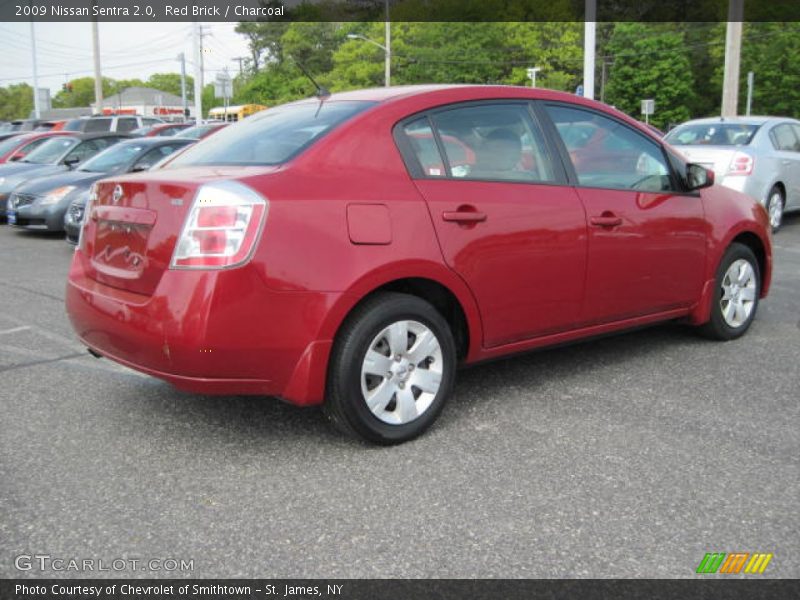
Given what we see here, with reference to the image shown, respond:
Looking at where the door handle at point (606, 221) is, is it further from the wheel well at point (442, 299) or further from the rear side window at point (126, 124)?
the rear side window at point (126, 124)

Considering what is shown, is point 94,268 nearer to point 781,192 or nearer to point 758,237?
point 758,237

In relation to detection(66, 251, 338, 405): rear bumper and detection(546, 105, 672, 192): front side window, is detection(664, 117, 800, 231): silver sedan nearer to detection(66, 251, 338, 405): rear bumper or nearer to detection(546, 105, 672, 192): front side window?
detection(546, 105, 672, 192): front side window

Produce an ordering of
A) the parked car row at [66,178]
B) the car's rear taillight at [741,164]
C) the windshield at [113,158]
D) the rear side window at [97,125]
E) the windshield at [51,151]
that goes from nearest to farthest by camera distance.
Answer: the car's rear taillight at [741,164] → the parked car row at [66,178] → the windshield at [113,158] → the windshield at [51,151] → the rear side window at [97,125]

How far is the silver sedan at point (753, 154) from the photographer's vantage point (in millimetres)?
10406

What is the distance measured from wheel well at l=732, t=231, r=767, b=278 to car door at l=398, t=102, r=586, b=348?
1.80m

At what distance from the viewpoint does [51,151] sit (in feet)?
A: 47.3

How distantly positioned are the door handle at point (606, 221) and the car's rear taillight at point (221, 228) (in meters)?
1.91

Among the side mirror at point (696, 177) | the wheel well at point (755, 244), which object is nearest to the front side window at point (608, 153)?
the side mirror at point (696, 177)

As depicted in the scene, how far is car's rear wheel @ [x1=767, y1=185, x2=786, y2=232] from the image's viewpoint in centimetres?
1084

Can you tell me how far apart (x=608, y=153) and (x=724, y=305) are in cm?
150

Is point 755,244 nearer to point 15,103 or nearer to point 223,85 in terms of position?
Answer: point 223,85

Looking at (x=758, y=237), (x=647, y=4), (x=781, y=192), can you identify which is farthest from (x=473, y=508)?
(x=647, y=4)

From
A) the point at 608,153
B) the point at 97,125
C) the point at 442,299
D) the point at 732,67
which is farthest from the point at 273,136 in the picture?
the point at 97,125

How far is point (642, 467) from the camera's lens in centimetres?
339
